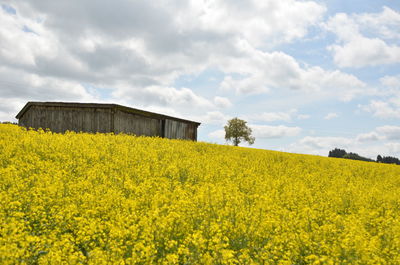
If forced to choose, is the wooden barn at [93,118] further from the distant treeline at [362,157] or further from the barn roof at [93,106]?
the distant treeline at [362,157]

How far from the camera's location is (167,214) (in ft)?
24.5

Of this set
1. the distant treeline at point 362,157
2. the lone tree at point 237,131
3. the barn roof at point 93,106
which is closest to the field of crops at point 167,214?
the barn roof at point 93,106

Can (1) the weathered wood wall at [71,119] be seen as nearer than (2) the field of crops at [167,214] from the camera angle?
No

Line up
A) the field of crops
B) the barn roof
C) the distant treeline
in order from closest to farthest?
the field of crops < the barn roof < the distant treeline

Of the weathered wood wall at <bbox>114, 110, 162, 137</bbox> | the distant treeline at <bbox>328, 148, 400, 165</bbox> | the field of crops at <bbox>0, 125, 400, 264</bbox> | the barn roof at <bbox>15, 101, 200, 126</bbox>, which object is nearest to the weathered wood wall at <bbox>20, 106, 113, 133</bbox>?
the barn roof at <bbox>15, 101, 200, 126</bbox>

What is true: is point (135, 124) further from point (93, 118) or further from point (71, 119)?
point (71, 119)

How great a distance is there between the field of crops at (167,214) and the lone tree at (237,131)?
4827cm

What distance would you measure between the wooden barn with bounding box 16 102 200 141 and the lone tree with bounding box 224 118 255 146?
35278 millimetres

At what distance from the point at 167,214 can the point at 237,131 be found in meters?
57.3

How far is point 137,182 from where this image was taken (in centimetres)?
1090

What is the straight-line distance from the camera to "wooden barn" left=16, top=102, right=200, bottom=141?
2391 centimetres

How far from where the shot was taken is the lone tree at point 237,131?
64000 mm

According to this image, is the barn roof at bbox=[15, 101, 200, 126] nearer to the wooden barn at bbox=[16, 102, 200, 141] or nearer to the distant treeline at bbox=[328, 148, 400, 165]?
the wooden barn at bbox=[16, 102, 200, 141]

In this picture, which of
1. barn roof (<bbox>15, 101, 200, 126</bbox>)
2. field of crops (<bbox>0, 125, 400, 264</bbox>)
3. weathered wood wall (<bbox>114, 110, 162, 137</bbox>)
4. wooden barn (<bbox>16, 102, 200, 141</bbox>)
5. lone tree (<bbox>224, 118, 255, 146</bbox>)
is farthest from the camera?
lone tree (<bbox>224, 118, 255, 146</bbox>)
